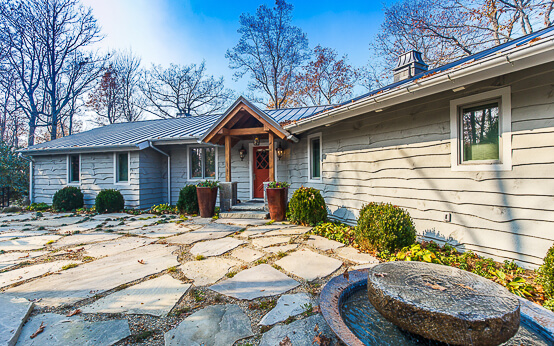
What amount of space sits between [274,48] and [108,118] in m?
13.2

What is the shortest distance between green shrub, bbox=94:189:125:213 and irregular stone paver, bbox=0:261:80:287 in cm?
494

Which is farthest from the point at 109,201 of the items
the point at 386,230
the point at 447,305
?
the point at 447,305

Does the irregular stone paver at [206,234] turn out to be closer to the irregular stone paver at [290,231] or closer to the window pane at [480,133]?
the irregular stone paver at [290,231]

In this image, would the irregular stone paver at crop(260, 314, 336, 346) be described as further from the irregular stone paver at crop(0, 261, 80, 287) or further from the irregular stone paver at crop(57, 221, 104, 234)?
the irregular stone paver at crop(57, 221, 104, 234)

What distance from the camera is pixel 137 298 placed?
2256 mm

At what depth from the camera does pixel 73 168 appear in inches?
363

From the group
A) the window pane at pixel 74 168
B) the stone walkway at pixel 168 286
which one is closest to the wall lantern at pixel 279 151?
the stone walkway at pixel 168 286

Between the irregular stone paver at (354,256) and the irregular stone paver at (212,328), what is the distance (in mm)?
1707

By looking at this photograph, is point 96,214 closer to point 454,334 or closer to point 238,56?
point 454,334

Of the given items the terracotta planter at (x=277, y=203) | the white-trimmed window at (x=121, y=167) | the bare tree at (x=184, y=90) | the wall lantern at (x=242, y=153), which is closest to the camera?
the terracotta planter at (x=277, y=203)

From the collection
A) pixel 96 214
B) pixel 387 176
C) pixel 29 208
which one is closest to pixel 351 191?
pixel 387 176

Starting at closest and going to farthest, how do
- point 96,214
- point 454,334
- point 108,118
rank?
point 454,334, point 96,214, point 108,118

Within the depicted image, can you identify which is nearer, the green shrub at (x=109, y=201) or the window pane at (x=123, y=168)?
the green shrub at (x=109, y=201)

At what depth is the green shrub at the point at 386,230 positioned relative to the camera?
129 inches
